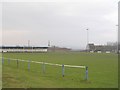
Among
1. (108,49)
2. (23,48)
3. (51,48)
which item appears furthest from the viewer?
(51,48)

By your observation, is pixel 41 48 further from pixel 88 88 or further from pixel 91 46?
pixel 88 88

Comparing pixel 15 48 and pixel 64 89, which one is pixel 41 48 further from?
pixel 64 89

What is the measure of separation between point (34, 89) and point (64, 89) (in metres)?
1.24

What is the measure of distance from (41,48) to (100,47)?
117 feet

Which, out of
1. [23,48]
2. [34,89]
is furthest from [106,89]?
[23,48]

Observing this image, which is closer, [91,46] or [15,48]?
[15,48]

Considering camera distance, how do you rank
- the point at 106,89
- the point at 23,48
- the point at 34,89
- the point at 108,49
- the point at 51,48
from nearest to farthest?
the point at 34,89
the point at 106,89
the point at 23,48
the point at 108,49
the point at 51,48

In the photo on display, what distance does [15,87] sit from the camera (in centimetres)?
1207

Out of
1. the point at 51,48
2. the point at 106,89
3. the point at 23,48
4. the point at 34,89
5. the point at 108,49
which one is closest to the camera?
the point at 34,89

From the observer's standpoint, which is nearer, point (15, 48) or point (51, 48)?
point (15, 48)

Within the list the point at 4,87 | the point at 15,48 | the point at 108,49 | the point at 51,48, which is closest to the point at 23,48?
the point at 15,48

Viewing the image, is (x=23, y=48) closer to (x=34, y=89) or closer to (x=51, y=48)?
(x=51, y=48)

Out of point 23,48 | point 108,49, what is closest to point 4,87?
point 23,48

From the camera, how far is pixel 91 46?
514 feet
